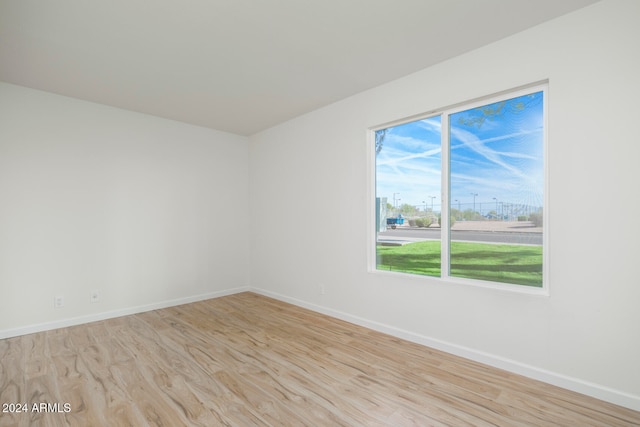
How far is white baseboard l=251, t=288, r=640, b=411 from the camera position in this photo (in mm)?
1933

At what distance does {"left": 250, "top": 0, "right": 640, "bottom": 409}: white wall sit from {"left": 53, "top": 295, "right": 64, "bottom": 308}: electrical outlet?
11.1 feet

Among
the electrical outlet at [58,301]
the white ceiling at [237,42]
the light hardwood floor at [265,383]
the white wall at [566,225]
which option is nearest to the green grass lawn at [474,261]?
the white wall at [566,225]

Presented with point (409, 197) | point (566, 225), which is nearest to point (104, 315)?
point (409, 197)

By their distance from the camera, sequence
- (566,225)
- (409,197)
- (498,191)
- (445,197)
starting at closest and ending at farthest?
1. (566,225)
2. (498,191)
3. (445,197)
4. (409,197)

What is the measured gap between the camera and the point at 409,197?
3215 mm

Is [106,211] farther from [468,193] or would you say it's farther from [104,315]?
[468,193]

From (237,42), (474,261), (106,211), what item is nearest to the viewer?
(237,42)

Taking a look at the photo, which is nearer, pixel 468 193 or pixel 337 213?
pixel 468 193

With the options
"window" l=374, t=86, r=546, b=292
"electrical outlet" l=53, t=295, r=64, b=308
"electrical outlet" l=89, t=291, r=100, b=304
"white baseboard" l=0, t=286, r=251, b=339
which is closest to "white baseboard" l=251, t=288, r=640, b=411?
"window" l=374, t=86, r=546, b=292

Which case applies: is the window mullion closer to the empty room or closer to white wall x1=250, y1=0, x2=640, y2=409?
the empty room

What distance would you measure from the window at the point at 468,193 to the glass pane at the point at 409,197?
0.01 metres

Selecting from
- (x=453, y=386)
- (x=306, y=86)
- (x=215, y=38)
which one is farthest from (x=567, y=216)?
(x=215, y=38)

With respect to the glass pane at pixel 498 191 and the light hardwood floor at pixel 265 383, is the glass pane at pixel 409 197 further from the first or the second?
the light hardwood floor at pixel 265 383

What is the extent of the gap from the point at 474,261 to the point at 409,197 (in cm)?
90
